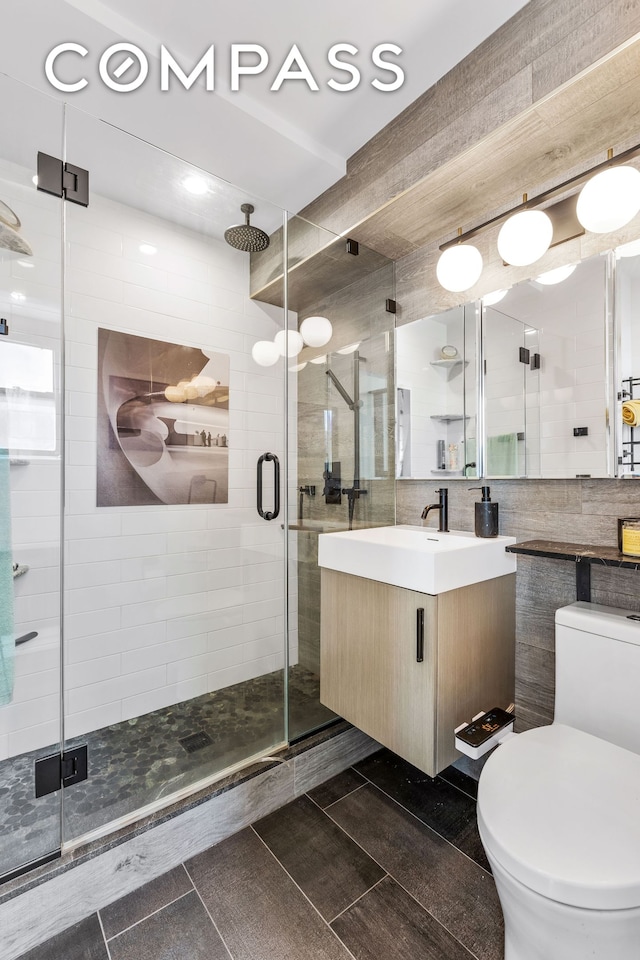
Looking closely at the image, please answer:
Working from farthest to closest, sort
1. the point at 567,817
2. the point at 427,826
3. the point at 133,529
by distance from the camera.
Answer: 1. the point at 133,529
2. the point at 427,826
3. the point at 567,817

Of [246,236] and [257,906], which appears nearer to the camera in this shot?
[257,906]

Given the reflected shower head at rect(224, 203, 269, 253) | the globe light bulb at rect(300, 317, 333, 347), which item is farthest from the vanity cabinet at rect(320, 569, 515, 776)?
the reflected shower head at rect(224, 203, 269, 253)

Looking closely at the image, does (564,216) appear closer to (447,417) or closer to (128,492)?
(447,417)

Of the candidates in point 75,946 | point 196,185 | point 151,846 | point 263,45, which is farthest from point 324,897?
point 263,45

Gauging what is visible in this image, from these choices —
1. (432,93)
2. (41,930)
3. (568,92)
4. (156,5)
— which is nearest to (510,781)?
(41,930)

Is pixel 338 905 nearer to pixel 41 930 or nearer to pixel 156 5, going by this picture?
pixel 41 930

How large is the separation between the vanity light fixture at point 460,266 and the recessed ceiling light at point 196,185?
0.96 m

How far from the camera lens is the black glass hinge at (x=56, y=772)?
1346 mm

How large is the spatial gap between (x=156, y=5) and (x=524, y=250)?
136 centimetres

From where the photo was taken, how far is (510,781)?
39.4 inches

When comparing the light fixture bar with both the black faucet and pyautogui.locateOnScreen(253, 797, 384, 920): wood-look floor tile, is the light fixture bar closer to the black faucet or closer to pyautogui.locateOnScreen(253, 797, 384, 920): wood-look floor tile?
the black faucet

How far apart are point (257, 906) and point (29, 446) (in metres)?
1.51

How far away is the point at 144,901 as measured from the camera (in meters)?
1.27

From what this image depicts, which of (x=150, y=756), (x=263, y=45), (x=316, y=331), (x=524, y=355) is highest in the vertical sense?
(x=263, y=45)
